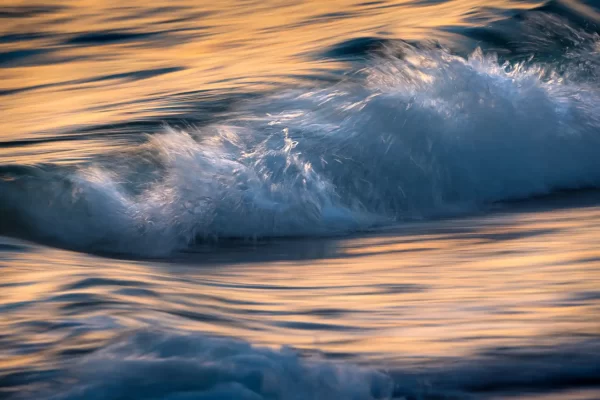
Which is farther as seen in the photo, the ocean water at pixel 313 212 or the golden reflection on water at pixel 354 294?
the golden reflection on water at pixel 354 294

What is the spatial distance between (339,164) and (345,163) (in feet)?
0.12

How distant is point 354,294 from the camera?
12.0 feet

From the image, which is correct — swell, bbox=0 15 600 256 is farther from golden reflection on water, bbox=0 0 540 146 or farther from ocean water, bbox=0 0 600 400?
golden reflection on water, bbox=0 0 540 146

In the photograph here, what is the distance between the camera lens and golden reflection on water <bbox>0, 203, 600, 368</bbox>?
2975mm

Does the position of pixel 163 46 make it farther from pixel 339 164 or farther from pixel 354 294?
pixel 354 294

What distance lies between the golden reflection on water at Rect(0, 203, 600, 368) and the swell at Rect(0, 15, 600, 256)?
45 cm

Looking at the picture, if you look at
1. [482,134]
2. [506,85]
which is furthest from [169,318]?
[506,85]

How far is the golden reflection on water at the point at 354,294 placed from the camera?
2.97 m

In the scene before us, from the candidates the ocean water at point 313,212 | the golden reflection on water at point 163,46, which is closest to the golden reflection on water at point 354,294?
the ocean water at point 313,212

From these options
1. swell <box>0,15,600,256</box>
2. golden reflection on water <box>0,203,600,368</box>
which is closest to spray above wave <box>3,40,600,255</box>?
swell <box>0,15,600,256</box>

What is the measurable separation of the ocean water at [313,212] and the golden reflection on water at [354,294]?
0.01m

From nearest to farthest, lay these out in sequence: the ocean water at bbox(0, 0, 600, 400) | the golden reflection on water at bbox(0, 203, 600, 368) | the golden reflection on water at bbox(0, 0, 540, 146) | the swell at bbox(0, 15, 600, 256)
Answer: the ocean water at bbox(0, 0, 600, 400)
the golden reflection on water at bbox(0, 203, 600, 368)
the swell at bbox(0, 15, 600, 256)
the golden reflection on water at bbox(0, 0, 540, 146)

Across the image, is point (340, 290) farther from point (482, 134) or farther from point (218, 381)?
point (482, 134)

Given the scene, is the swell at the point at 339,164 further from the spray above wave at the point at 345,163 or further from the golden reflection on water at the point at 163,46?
the golden reflection on water at the point at 163,46
